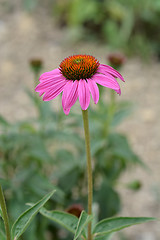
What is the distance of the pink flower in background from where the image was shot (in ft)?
1.91

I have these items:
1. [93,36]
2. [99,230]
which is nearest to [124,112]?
[99,230]

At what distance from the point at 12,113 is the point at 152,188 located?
1.07m

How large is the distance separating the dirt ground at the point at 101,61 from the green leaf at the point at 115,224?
2.26 feet

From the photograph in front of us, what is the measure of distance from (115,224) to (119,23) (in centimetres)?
281

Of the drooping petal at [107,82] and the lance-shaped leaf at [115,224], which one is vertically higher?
the drooping petal at [107,82]

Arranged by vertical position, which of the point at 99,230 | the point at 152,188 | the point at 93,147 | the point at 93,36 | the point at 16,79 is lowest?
the point at 152,188

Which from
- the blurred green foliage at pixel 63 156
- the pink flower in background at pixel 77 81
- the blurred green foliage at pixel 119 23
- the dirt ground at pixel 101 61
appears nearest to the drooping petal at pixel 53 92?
the pink flower in background at pixel 77 81

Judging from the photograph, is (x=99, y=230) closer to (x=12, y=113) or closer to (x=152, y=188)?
(x=152, y=188)

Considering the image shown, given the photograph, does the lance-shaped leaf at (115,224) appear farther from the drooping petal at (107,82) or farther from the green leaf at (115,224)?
the drooping petal at (107,82)

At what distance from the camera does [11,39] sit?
320cm

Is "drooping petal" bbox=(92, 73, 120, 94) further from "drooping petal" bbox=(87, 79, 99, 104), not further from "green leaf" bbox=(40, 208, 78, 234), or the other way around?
"green leaf" bbox=(40, 208, 78, 234)

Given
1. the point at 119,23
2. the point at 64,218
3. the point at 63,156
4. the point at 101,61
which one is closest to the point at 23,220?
the point at 64,218

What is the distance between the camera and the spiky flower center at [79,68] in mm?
612

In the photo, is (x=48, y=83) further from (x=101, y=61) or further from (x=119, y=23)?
(x=119, y=23)
